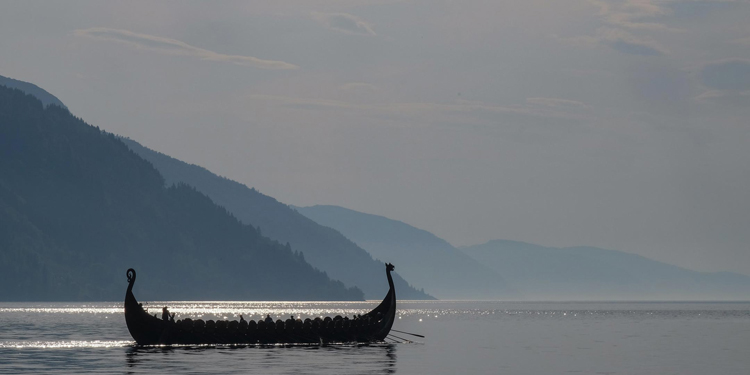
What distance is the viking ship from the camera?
92.9 meters

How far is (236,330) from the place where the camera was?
94438 millimetres

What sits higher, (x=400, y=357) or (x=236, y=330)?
(x=236, y=330)

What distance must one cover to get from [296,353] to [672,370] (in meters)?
29.5

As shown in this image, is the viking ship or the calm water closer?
the calm water

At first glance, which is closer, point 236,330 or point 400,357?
point 400,357

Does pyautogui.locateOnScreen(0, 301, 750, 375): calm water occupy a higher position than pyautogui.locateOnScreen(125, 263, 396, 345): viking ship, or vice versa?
pyautogui.locateOnScreen(125, 263, 396, 345): viking ship

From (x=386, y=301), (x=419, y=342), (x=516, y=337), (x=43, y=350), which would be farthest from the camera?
(x=516, y=337)

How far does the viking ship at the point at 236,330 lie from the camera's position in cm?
9294

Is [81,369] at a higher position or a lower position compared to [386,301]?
lower

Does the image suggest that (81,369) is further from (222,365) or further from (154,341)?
(154,341)

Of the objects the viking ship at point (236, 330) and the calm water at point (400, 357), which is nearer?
the calm water at point (400, 357)

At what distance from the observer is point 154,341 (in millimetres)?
93938

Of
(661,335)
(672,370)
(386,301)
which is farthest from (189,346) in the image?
(661,335)

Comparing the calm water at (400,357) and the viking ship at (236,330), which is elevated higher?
the viking ship at (236,330)
